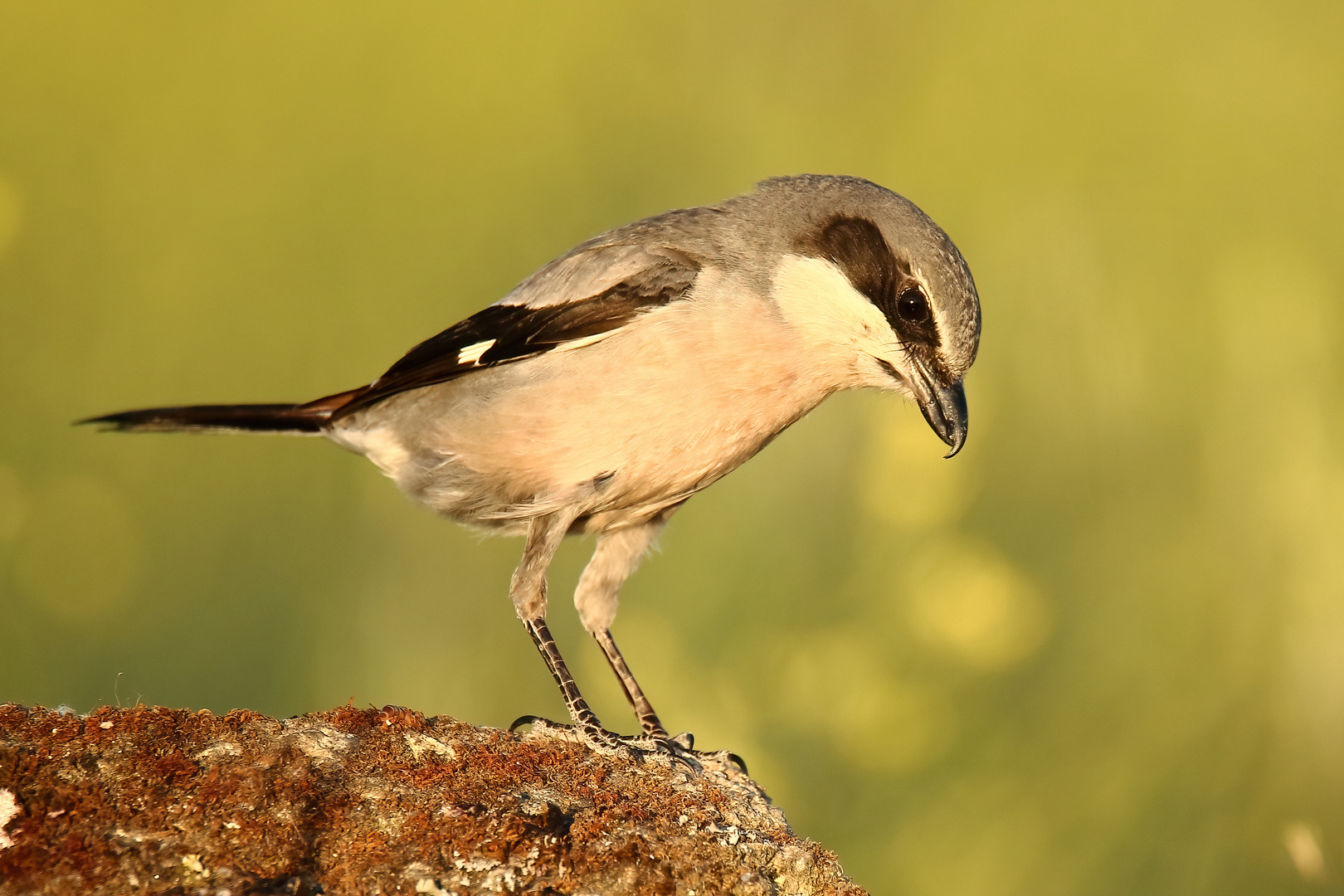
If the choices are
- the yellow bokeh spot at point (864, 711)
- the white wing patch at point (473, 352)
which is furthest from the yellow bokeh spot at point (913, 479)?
the white wing patch at point (473, 352)

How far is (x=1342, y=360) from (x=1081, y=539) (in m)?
1.49

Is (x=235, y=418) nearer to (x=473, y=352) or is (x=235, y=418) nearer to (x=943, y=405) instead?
(x=473, y=352)

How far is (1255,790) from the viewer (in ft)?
15.3

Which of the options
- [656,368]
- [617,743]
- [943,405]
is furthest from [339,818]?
[943,405]

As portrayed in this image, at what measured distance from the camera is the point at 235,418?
4098 millimetres

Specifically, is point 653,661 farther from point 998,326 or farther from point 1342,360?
point 1342,360

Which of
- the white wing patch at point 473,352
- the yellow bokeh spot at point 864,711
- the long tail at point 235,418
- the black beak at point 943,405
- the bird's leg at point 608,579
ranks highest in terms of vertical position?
the white wing patch at point 473,352

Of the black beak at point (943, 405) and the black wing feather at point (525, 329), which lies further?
the black wing feather at point (525, 329)

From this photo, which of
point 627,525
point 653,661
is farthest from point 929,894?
point 627,525

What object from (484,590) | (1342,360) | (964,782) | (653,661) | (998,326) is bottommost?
(964,782)

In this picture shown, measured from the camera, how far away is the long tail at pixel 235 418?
154 inches

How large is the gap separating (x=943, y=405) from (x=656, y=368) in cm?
90

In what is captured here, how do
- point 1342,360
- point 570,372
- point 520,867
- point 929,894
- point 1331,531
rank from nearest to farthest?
point 520,867 < point 570,372 < point 929,894 < point 1331,531 < point 1342,360

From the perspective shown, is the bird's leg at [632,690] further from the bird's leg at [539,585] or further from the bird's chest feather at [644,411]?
the bird's chest feather at [644,411]
